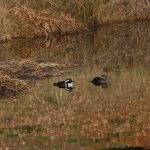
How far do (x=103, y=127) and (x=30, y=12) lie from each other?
17.4 meters

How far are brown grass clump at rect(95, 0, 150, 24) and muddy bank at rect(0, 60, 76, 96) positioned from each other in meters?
13.3

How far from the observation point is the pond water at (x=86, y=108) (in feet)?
43.0

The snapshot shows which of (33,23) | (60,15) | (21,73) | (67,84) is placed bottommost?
(67,84)

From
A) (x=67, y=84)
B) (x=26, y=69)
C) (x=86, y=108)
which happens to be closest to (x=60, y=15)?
(x=26, y=69)

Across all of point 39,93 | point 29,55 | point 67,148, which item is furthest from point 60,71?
point 67,148

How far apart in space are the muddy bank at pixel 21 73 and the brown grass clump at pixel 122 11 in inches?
525

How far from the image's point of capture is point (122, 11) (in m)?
34.8

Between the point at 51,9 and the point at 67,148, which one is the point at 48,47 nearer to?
the point at 51,9

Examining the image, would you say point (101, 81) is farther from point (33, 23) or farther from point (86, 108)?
point (33, 23)

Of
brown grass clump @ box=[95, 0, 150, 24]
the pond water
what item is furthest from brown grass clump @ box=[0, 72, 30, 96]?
brown grass clump @ box=[95, 0, 150, 24]

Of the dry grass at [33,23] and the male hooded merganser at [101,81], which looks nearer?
the male hooded merganser at [101,81]

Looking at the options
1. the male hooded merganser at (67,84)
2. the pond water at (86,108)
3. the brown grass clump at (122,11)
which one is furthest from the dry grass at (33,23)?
the male hooded merganser at (67,84)

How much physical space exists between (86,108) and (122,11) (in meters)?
19.9

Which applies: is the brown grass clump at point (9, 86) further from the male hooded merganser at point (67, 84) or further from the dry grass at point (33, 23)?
the dry grass at point (33, 23)
